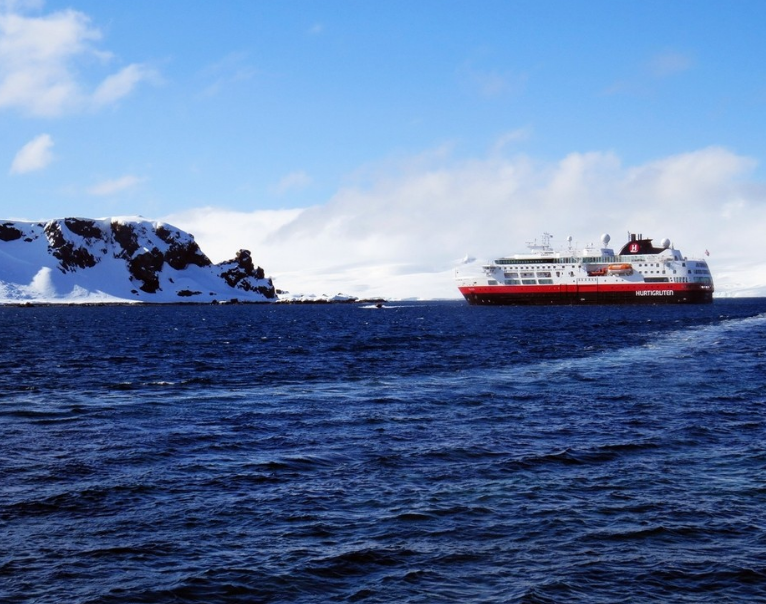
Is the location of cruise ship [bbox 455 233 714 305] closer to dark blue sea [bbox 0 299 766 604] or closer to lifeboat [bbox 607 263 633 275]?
lifeboat [bbox 607 263 633 275]

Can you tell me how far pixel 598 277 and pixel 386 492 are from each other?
16099cm

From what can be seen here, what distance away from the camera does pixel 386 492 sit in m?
17.0

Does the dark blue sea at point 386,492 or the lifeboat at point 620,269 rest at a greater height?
the lifeboat at point 620,269

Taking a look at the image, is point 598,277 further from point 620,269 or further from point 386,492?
point 386,492

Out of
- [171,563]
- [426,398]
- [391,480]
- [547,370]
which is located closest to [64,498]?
[171,563]

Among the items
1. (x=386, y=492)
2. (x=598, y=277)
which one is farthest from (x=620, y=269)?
(x=386, y=492)

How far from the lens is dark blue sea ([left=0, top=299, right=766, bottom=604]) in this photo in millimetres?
12062

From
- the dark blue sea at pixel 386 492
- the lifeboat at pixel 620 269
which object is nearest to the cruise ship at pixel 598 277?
the lifeboat at pixel 620 269

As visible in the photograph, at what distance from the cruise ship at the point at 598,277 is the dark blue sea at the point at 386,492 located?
136 m

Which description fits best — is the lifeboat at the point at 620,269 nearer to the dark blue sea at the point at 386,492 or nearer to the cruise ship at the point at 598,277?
the cruise ship at the point at 598,277

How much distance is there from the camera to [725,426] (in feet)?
80.7

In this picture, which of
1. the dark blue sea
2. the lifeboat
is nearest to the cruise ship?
the lifeboat

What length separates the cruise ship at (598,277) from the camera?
554ft

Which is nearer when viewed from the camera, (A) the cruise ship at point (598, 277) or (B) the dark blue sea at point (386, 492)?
(B) the dark blue sea at point (386, 492)
